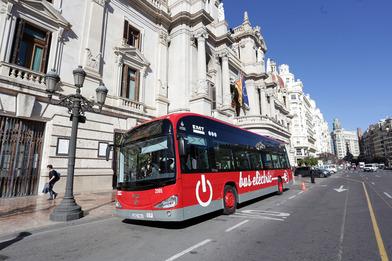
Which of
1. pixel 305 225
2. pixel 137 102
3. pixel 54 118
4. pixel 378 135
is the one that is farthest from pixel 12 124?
pixel 378 135

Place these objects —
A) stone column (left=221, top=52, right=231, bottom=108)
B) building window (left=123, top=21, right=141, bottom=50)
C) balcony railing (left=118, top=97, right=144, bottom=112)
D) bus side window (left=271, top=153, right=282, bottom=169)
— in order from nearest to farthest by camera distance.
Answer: bus side window (left=271, top=153, right=282, bottom=169) < balcony railing (left=118, top=97, right=144, bottom=112) < building window (left=123, top=21, right=141, bottom=50) < stone column (left=221, top=52, right=231, bottom=108)

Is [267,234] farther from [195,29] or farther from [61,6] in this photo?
[195,29]

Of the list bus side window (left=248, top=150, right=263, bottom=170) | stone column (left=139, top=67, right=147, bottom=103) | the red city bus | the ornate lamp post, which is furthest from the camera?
stone column (left=139, top=67, right=147, bottom=103)

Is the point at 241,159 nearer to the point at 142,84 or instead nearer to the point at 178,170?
the point at 178,170

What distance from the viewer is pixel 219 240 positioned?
5328 mm

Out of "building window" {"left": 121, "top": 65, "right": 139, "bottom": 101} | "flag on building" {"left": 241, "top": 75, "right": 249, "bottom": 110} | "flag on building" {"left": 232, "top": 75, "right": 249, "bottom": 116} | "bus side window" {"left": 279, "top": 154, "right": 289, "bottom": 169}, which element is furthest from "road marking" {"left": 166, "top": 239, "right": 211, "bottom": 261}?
"flag on building" {"left": 241, "top": 75, "right": 249, "bottom": 110}

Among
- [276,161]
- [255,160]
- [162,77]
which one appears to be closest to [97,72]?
[162,77]

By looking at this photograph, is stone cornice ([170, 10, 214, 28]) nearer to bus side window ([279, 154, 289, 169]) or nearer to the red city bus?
bus side window ([279, 154, 289, 169])

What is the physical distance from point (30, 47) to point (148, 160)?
1173 centimetres

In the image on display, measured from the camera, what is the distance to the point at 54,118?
1297 centimetres

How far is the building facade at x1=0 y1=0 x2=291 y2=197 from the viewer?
11.8 metres

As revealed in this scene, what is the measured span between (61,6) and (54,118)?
24.2 ft

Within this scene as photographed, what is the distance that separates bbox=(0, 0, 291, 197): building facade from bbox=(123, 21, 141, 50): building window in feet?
0.27

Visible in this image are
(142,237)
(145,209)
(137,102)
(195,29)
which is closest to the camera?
(142,237)
